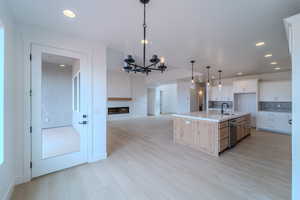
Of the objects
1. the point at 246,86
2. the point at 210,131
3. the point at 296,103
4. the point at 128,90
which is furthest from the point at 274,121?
the point at 128,90

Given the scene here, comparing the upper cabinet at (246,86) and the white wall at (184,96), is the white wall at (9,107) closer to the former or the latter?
the upper cabinet at (246,86)

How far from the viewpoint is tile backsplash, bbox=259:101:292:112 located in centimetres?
574

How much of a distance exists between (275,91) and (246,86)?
3.54 ft

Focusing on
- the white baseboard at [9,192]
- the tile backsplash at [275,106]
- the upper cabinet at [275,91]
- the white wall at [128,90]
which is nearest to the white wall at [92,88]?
the white baseboard at [9,192]

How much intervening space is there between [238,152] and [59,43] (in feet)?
16.7

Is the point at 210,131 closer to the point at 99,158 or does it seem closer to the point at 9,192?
the point at 99,158

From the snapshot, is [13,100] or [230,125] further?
[230,125]

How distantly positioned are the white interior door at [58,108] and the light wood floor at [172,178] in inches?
12.2

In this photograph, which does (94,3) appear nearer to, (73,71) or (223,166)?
(73,71)

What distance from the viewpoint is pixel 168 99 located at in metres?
13.2

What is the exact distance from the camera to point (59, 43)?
8.52 feet

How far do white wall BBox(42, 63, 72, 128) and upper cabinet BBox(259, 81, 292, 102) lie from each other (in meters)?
7.85

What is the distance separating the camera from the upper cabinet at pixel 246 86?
242 inches

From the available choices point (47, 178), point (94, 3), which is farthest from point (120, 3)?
point (47, 178)
